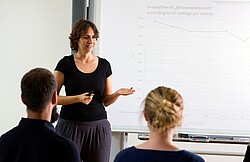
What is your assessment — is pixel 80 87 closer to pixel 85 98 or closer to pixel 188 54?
pixel 85 98

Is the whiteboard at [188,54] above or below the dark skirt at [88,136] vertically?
above

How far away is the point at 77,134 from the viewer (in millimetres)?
2363

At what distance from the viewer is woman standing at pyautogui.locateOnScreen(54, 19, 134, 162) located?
237 centimetres

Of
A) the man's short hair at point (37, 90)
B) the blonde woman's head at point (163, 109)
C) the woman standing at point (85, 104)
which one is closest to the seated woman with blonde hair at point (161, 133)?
the blonde woman's head at point (163, 109)

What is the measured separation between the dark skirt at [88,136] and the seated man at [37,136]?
2.87ft

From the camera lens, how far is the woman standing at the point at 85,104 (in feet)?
7.77

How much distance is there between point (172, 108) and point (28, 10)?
2259 mm

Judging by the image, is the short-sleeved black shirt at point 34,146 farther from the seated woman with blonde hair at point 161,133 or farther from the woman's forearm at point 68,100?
the woman's forearm at point 68,100

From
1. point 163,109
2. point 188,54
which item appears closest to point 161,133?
point 163,109

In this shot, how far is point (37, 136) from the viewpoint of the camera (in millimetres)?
1446

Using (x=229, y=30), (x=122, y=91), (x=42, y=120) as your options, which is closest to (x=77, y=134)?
(x=122, y=91)

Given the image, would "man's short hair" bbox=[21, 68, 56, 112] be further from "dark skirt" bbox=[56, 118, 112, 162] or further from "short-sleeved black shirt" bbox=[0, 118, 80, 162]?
"dark skirt" bbox=[56, 118, 112, 162]

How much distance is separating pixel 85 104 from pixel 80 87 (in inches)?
4.5

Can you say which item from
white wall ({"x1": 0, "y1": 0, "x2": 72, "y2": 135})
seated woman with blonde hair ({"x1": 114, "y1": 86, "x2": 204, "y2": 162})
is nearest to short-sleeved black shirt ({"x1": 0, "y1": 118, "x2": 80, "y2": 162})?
seated woman with blonde hair ({"x1": 114, "y1": 86, "x2": 204, "y2": 162})
